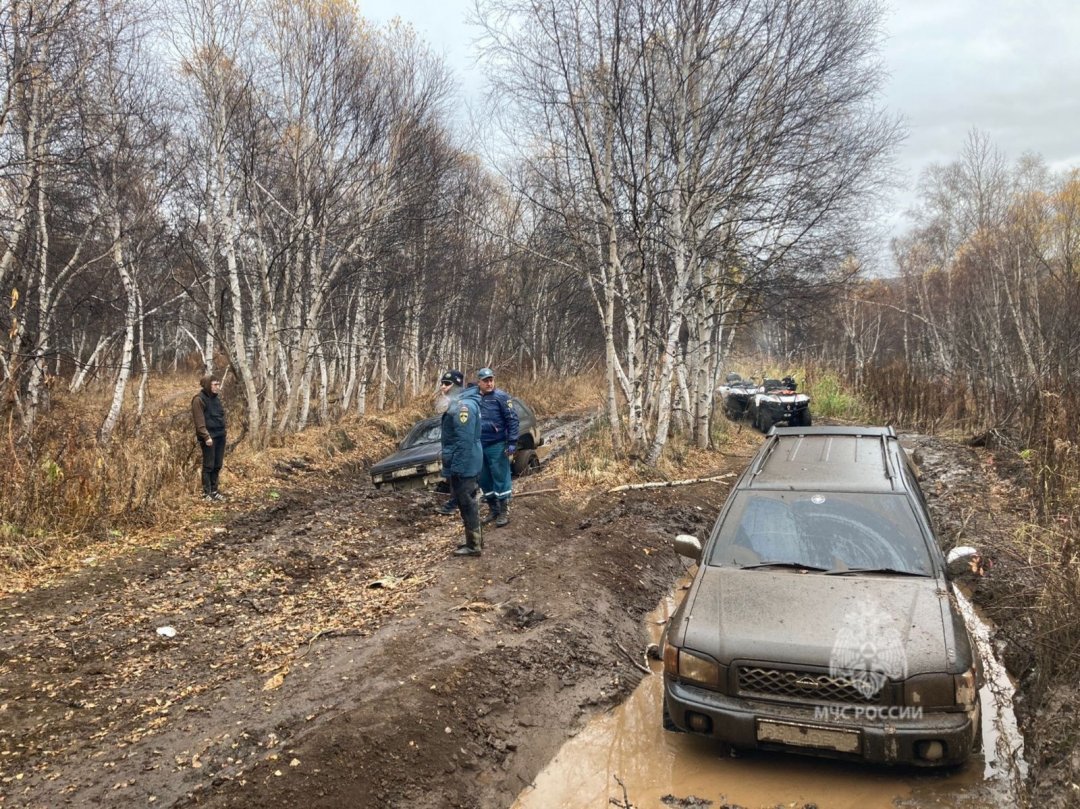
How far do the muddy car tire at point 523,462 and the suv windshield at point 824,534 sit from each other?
6902mm

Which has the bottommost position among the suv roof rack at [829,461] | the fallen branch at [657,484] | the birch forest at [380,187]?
the fallen branch at [657,484]

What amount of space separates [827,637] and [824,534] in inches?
42.9

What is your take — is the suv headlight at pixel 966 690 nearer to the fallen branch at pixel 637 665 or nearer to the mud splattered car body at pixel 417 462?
the fallen branch at pixel 637 665

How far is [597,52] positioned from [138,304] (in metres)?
A: 8.78

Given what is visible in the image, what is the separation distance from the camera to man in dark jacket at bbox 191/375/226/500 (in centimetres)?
875

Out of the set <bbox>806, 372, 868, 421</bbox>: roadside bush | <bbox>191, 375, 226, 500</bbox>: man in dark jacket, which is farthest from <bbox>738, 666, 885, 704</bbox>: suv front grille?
<bbox>806, 372, 868, 421</bbox>: roadside bush

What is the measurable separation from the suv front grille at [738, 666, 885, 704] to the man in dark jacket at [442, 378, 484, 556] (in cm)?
354

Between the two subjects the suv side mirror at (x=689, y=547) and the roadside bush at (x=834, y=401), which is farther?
the roadside bush at (x=834, y=401)

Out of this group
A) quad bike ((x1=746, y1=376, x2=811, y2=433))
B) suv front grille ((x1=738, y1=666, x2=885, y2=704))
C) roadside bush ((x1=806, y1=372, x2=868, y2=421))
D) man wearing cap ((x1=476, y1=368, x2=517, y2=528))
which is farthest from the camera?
roadside bush ((x1=806, y1=372, x2=868, y2=421))

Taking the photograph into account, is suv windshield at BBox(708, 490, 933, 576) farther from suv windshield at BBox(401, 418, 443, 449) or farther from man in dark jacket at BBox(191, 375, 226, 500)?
man in dark jacket at BBox(191, 375, 226, 500)

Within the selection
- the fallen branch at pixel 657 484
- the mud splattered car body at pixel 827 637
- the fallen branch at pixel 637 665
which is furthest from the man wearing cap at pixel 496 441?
the mud splattered car body at pixel 827 637

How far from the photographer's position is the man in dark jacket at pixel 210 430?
8750 mm

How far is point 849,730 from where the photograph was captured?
3.15 m

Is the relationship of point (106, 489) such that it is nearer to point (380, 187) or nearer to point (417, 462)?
point (417, 462)
